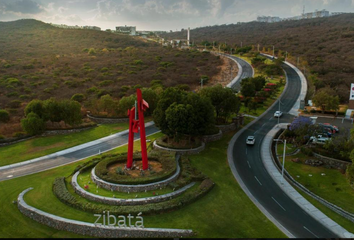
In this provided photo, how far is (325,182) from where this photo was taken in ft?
127

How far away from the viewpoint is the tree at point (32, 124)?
55844 mm

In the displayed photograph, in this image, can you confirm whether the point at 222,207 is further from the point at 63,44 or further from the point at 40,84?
the point at 63,44

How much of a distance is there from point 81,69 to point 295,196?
104870 mm

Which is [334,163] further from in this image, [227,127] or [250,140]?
[227,127]

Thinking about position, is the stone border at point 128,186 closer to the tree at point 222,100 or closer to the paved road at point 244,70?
the tree at point 222,100

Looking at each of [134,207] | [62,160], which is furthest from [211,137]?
[62,160]

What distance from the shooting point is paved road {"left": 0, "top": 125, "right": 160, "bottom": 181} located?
42.0 metres

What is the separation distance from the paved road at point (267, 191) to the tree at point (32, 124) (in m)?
38.4

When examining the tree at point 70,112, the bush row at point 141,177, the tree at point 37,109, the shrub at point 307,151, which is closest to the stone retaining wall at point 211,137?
the bush row at point 141,177

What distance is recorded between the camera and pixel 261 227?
94.0 feet

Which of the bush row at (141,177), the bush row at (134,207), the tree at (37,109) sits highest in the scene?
the tree at (37,109)

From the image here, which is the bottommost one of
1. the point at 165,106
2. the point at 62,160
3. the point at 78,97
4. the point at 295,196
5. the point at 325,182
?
the point at 295,196

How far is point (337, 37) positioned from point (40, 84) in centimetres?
14878

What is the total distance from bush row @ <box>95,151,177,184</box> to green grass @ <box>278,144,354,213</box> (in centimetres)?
1782
